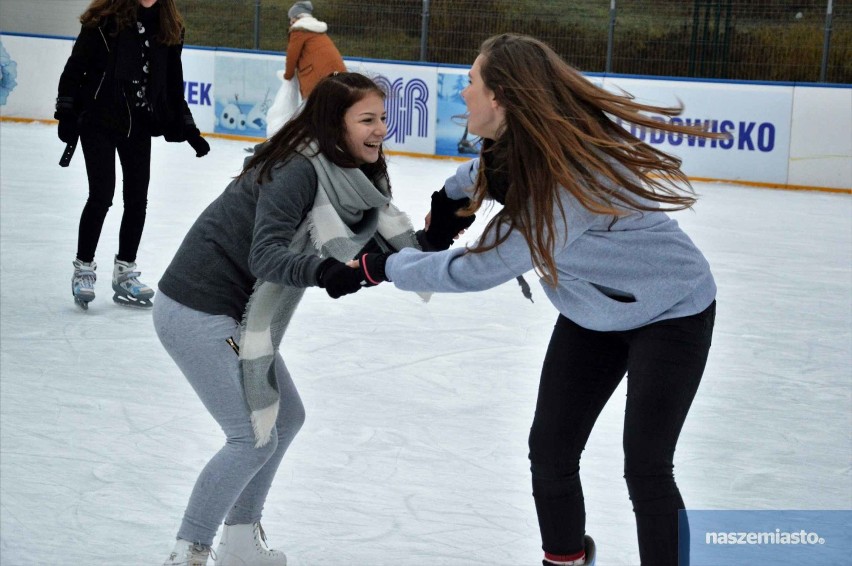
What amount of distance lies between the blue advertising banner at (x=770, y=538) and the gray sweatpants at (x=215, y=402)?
959 millimetres

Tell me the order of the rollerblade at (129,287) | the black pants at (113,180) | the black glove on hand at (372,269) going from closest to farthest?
the black glove on hand at (372,269)
the black pants at (113,180)
the rollerblade at (129,287)

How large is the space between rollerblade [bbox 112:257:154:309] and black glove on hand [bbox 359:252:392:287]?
3010mm

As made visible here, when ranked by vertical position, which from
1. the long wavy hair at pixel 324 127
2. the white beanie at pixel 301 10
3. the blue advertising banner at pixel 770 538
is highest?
the white beanie at pixel 301 10

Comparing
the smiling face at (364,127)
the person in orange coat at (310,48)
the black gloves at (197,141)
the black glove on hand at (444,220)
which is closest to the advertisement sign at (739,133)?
the person in orange coat at (310,48)

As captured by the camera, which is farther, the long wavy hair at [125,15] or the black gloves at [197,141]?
the black gloves at [197,141]

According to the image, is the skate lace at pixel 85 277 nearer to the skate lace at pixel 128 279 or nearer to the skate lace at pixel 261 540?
the skate lace at pixel 128 279

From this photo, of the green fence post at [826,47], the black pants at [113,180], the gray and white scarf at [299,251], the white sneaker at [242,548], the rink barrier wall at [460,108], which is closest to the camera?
the gray and white scarf at [299,251]

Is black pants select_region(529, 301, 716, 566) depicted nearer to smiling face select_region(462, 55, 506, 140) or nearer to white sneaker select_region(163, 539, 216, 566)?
smiling face select_region(462, 55, 506, 140)

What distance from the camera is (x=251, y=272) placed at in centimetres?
215

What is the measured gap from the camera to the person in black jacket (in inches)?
181

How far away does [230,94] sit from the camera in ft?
41.1

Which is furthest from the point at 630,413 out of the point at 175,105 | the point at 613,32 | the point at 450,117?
the point at 613,32

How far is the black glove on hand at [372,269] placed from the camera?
202 centimetres

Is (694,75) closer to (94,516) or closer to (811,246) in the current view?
(811,246)
